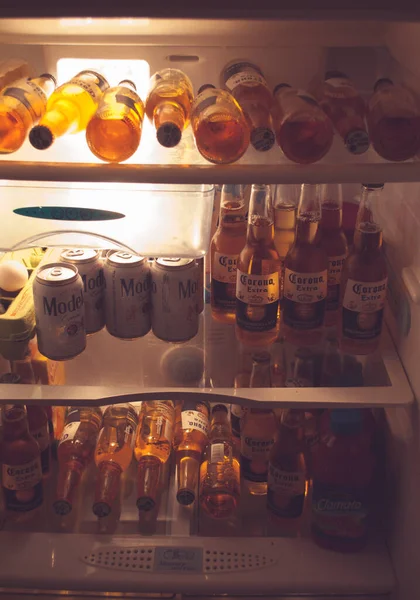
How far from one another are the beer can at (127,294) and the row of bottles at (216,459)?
269 mm

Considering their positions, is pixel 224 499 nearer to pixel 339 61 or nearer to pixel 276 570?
pixel 276 570

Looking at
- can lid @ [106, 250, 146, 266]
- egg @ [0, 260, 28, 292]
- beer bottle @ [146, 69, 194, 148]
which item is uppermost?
beer bottle @ [146, 69, 194, 148]

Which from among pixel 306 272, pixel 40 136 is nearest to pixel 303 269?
pixel 306 272

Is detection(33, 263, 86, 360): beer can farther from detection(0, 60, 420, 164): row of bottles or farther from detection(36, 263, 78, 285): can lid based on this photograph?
detection(0, 60, 420, 164): row of bottles

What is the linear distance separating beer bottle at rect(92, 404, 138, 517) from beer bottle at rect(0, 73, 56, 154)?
29.1 inches

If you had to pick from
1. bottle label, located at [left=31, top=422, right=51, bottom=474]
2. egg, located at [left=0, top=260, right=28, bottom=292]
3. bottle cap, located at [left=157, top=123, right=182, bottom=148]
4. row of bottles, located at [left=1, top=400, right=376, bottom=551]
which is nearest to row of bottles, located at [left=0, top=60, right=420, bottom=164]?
bottle cap, located at [left=157, top=123, right=182, bottom=148]

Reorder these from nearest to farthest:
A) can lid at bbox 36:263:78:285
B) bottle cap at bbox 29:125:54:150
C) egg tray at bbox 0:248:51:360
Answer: bottle cap at bbox 29:125:54:150 < can lid at bbox 36:263:78:285 < egg tray at bbox 0:248:51:360

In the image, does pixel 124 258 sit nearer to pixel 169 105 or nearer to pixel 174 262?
pixel 174 262

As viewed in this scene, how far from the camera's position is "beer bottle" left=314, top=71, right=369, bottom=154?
44.4 inches

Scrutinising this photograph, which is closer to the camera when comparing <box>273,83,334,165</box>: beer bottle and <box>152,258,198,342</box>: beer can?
<box>273,83,334,165</box>: beer bottle

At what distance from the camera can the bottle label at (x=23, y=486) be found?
151 centimetres

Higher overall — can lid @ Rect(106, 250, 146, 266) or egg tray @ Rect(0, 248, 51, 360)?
can lid @ Rect(106, 250, 146, 266)

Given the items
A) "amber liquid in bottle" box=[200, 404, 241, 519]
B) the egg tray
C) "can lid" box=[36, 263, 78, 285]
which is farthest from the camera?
"amber liquid in bottle" box=[200, 404, 241, 519]

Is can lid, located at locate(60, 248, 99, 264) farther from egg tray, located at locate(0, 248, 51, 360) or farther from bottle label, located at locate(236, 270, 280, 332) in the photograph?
bottle label, located at locate(236, 270, 280, 332)
